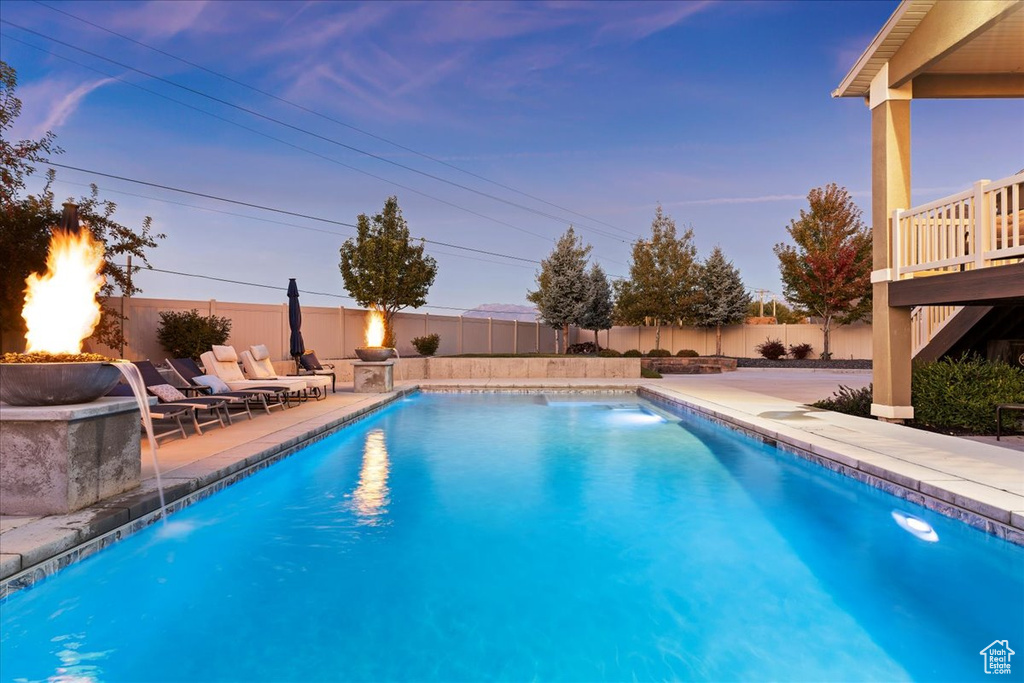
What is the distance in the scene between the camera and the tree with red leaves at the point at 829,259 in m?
24.9

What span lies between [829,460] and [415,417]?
24.9 ft

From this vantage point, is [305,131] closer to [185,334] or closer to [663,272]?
[185,334]

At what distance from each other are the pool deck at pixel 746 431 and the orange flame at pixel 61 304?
4.42 feet

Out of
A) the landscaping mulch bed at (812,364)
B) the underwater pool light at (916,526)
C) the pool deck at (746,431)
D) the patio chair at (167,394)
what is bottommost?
the underwater pool light at (916,526)

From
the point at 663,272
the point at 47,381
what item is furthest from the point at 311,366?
the point at 663,272

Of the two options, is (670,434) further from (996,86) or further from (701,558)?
(996,86)

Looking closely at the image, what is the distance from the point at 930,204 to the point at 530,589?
8.23m

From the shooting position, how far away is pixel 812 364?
78.5ft

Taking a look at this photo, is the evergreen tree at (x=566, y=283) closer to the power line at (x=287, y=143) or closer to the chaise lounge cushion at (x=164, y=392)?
the power line at (x=287, y=143)

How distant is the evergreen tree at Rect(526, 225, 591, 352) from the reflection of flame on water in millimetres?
17100

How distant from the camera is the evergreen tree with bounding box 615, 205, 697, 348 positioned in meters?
28.2

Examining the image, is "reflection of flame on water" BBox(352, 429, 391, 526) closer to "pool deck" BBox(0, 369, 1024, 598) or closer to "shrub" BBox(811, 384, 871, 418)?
"pool deck" BBox(0, 369, 1024, 598)

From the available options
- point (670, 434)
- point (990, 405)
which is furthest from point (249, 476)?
point (990, 405)

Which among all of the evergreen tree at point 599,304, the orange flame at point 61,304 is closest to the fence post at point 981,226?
the orange flame at point 61,304
